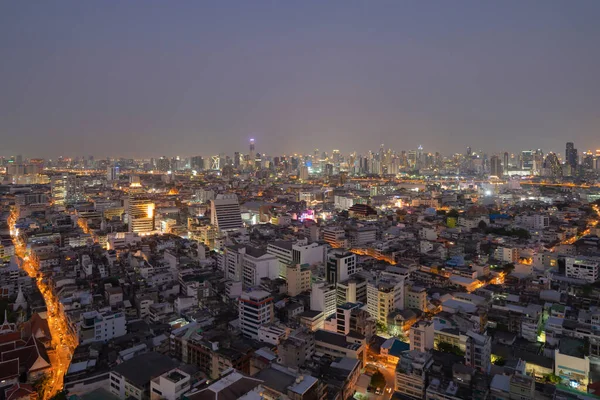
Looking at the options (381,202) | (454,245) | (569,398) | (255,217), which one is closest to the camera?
(569,398)

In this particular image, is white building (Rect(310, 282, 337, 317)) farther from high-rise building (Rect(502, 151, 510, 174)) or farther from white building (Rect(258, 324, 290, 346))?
high-rise building (Rect(502, 151, 510, 174))

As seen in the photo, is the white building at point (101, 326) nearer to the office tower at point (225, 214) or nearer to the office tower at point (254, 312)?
the office tower at point (254, 312)

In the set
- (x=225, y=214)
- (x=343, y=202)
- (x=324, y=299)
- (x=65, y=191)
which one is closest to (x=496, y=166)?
(x=343, y=202)

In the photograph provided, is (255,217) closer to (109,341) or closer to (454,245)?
A: (454,245)

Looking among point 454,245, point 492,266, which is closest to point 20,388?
point 492,266

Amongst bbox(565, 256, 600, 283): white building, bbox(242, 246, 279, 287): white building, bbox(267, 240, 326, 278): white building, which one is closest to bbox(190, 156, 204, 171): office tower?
bbox(267, 240, 326, 278): white building

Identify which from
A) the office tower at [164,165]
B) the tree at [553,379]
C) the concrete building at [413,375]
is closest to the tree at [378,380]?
the concrete building at [413,375]

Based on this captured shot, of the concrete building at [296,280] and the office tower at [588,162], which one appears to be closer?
the concrete building at [296,280]
